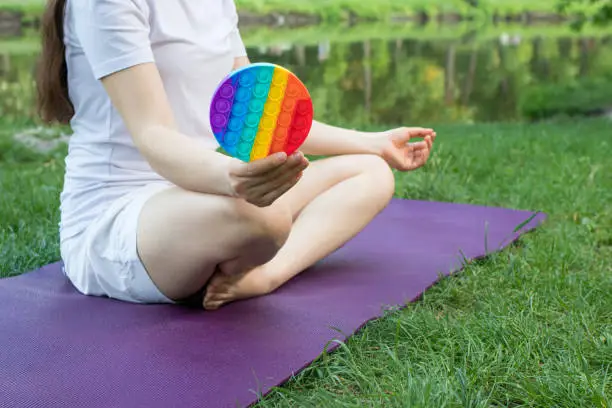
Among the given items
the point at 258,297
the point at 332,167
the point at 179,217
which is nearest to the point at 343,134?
the point at 332,167

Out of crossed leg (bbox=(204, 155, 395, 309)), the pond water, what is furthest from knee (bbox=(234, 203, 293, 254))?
the pond water

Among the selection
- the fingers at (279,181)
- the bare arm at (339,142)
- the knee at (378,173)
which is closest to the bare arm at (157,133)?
the fingers at (279,181)

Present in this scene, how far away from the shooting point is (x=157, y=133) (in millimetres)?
1568

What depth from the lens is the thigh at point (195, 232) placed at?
1570mm

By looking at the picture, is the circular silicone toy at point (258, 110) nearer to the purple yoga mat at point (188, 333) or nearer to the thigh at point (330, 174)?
the purple yoga mat at point (188, 333)

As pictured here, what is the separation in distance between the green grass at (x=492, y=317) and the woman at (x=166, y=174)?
31 centimetres

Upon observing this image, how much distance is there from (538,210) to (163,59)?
1587mm

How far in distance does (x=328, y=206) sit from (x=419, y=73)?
32.8 feet

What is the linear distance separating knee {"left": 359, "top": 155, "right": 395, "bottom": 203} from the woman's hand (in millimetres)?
696

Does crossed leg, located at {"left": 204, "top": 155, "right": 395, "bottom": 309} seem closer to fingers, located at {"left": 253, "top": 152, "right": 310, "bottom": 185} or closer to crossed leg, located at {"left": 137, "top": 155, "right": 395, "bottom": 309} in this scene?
crossed leg, located at {"left": 137, "top": 155, "right": 395, "bottom": 309}

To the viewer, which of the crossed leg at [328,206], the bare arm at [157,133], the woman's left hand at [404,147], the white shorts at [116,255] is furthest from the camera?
the woman's left hand at [404,147]

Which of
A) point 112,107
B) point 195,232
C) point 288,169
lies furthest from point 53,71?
point 288,169

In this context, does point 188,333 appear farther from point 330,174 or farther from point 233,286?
point 330,174

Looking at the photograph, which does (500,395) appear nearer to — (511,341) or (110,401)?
(511,341)
